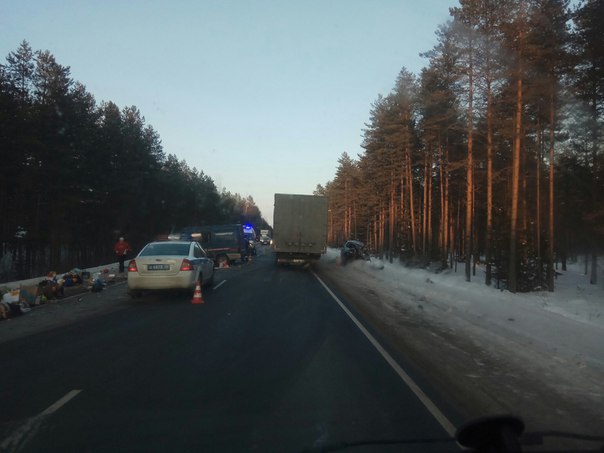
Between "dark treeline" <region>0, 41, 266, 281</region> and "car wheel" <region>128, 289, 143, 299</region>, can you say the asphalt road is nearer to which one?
"car wheel" <region>128, 289, 143, 299</region>

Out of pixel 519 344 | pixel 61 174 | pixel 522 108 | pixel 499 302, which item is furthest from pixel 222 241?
pixel 519 344

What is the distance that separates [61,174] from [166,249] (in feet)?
90.0

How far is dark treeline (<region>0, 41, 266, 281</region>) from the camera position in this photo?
3759 cm

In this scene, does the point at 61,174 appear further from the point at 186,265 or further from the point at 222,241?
the point at 186,265

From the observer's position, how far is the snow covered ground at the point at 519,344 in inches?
268

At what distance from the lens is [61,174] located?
135 ft

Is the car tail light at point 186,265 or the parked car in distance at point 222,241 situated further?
the parked car in distance at point 222,241

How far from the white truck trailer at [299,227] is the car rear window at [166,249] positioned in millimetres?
15437

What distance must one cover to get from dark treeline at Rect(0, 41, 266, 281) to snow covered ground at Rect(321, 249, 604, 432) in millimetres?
26811

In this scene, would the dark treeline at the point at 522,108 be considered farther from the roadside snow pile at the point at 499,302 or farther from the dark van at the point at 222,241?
the dark van at the point at 222,241

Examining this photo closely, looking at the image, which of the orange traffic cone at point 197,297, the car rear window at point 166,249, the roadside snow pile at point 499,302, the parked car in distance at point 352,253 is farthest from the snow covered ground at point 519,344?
the parked car in distance at point 352,253

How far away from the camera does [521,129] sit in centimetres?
2406

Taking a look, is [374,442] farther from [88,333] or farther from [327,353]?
[88,333]

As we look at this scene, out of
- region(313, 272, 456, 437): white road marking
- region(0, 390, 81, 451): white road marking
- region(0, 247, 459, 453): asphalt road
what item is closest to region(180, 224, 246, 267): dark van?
region(0, 247, 459, 453): asphalt road
